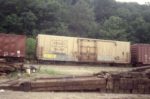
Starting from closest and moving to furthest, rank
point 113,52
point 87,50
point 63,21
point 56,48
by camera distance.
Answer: point 56,48, point 87,50, point 113,52, point 63,21

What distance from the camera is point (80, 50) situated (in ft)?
122

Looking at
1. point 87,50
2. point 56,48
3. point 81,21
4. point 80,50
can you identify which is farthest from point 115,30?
point 56,48

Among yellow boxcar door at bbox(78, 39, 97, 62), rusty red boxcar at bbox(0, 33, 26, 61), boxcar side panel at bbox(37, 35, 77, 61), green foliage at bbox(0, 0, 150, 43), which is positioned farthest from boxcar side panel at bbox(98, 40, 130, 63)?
green foliage at bbox(0, 0, 150, 43)

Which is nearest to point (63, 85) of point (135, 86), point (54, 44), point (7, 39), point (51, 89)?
point (51, 89)

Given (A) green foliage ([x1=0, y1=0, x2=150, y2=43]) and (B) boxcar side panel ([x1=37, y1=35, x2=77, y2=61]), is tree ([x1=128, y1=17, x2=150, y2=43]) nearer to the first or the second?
(A) green foliage ([x1=0, y1=0, x2=150, y2=43])

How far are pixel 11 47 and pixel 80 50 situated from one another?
9.45m

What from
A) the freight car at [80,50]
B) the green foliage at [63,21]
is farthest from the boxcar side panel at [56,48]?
the green foliage at [63,21]

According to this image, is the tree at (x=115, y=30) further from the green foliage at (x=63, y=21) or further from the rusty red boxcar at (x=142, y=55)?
the rusty red boxcar at (x=142, y=55)

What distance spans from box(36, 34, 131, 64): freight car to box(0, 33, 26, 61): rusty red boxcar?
5.09 metres

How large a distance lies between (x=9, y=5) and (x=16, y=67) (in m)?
41.7

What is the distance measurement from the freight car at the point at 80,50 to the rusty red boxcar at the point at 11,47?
5088 mm

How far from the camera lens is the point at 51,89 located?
19312 mm

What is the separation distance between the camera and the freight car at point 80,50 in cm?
3544

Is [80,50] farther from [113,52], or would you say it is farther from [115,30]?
[115,30]
